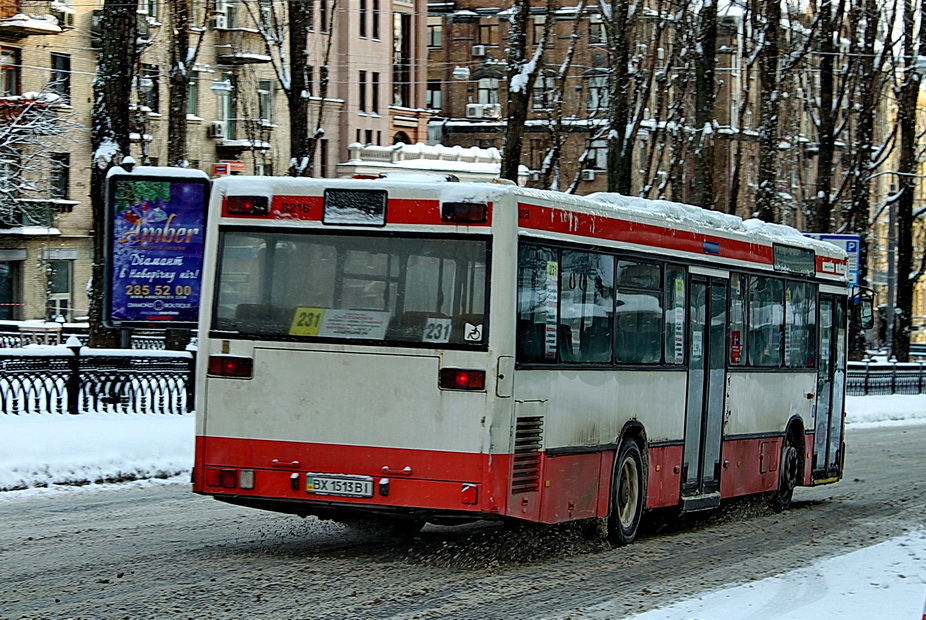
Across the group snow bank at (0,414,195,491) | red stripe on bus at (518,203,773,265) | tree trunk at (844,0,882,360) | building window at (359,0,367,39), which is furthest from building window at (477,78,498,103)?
red stripe on bus at (518,203,773,265)

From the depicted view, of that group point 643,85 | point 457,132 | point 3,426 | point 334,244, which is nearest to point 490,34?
point 457,132

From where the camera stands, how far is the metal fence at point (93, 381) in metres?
18.8

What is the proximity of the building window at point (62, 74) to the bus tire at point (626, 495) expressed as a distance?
132 feet

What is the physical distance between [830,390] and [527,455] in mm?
8382

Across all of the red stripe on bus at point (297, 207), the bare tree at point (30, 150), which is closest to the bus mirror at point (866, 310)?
the red stripe on bus at point (297, 207)

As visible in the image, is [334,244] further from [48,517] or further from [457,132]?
[457,132]

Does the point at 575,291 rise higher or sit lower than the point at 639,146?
lower

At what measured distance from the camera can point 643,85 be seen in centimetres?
4509

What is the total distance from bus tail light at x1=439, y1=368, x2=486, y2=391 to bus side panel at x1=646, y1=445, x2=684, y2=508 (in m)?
3.09

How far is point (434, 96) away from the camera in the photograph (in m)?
90.0

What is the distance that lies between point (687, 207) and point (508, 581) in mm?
5025

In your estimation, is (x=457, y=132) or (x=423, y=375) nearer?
(x=423, y=375)

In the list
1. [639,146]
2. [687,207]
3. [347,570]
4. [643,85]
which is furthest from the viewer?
[639,146]

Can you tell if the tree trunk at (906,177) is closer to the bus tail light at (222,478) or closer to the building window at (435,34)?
the bus tail light at (222,478)
